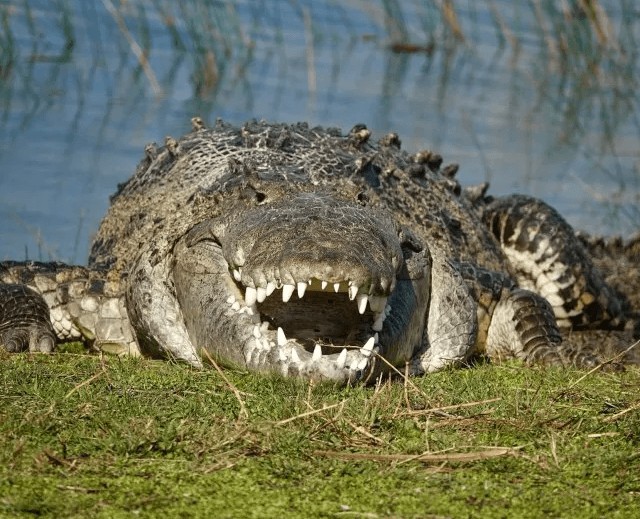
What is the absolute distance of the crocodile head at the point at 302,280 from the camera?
15.7 ft

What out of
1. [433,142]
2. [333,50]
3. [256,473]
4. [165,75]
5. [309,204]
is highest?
[333,50]

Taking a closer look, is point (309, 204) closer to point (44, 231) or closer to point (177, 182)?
point (177, 182)

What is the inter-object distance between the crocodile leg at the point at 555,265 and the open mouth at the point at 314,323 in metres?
3.00

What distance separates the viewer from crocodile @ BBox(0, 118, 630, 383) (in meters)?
4.98

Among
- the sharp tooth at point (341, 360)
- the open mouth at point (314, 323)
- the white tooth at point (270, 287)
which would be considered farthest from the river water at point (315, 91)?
the sharp tooth at point (341, 360)

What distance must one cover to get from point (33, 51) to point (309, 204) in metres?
11.6

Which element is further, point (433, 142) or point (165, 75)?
point (165, 75)

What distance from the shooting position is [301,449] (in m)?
4.04

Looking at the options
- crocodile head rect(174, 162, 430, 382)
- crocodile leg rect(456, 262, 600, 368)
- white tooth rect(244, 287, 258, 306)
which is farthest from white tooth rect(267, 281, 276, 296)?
crocodile leg rect(456, 262, 600, 368)

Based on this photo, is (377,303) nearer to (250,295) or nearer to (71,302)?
(250,295)

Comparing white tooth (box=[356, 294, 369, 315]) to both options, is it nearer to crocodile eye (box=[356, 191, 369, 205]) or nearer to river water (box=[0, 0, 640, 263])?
crocodile eye (box=[356, 191, 369, 205])

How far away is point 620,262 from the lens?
31.6 ft

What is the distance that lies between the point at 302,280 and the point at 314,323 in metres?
0.66

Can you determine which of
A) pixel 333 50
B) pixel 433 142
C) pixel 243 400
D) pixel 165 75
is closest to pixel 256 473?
pixel 243 400
